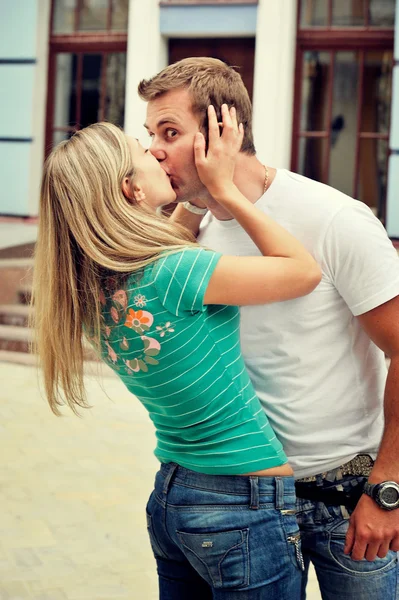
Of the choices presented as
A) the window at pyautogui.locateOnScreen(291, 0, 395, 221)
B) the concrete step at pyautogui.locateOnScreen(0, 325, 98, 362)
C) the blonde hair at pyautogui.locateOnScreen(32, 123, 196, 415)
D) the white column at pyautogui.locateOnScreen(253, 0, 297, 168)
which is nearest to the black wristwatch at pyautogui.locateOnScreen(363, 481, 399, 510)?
the blonde hair at pyautogui.locateOnScreen(32, 123, 196, 415)

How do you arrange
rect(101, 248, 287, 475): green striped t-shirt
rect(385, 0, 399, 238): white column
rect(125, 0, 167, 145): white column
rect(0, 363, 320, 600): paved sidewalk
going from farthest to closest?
rect(125, 0, 167, 145): white column, rect(385, 0, 399, 238): white column, rect(0, 363, 320, 600): paved sidewalk, rect(101, 248, 287, 475): green striped t-shirt

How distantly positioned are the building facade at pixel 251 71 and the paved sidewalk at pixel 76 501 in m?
3.99

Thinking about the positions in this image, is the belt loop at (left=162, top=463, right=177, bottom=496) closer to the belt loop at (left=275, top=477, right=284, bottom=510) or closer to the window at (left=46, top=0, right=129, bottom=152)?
the belt loop at (left=275, top=477, right=284, bottom=510)

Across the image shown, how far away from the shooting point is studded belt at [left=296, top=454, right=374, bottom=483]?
2.23m

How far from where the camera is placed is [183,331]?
80.3 inches

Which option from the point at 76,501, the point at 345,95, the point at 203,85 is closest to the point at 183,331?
the point at 203,85

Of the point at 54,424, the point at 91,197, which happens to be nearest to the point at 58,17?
the point at 54,424

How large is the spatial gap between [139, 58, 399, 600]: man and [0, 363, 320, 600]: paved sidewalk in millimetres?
1575

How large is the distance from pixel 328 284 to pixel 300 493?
1.56 feet

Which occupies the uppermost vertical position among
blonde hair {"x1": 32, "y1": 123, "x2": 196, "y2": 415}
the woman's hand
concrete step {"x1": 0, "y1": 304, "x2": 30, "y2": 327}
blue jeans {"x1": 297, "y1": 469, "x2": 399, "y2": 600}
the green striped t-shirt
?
the woman's hand

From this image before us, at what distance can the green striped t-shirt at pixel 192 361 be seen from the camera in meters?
2.03

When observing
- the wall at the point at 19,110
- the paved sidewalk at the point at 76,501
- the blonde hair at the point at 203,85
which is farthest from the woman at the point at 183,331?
the wall at the point at 19,110

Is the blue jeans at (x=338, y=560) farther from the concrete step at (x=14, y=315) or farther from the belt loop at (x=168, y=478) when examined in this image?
the concrete step at (x=14, y=315)

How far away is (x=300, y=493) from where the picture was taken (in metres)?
2.22
